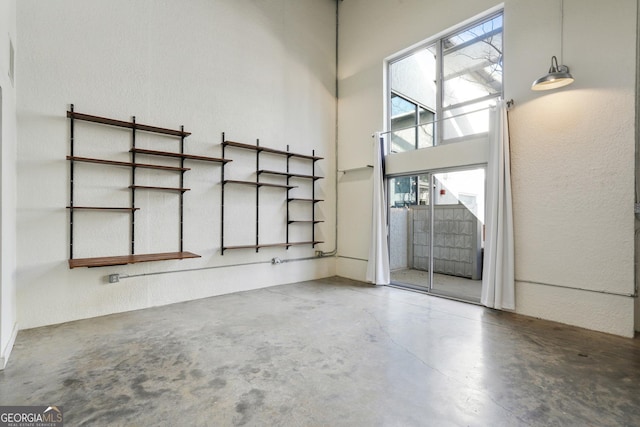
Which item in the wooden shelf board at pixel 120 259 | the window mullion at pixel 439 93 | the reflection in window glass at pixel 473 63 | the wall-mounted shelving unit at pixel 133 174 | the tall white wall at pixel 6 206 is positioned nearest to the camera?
the tall white wall at pixel 6 206

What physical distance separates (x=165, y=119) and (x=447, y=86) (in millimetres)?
4355

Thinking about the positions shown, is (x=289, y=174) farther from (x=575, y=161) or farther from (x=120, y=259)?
(x=575, y=161)

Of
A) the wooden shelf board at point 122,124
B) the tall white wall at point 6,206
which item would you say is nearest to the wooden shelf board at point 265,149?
the wooden shelf board at point 122,124

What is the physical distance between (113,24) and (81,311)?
11.8 feet

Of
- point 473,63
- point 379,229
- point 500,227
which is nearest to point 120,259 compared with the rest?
point 379,229

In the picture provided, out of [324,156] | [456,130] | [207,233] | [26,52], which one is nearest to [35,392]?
[207,233]

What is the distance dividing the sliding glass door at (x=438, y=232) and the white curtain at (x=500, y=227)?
70cm

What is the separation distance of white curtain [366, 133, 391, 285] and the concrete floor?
1.53 meters

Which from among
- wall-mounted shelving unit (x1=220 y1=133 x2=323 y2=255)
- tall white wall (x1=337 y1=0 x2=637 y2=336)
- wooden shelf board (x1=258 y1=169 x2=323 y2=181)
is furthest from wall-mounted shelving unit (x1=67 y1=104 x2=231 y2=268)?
tall white wall (x1=337 y1=0 x2=637 y2=336)

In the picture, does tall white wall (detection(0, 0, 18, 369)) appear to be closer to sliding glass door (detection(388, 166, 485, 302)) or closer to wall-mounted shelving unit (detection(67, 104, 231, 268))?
wall-mounted shelving unit (detection(67, 104, 231, 268))

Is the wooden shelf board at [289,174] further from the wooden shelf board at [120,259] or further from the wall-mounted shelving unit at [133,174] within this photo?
the wooden shelf board at [120,259]

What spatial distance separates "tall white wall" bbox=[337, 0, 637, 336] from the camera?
10.2 feet

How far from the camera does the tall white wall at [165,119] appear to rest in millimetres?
3330

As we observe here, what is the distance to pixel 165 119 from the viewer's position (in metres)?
4.16
